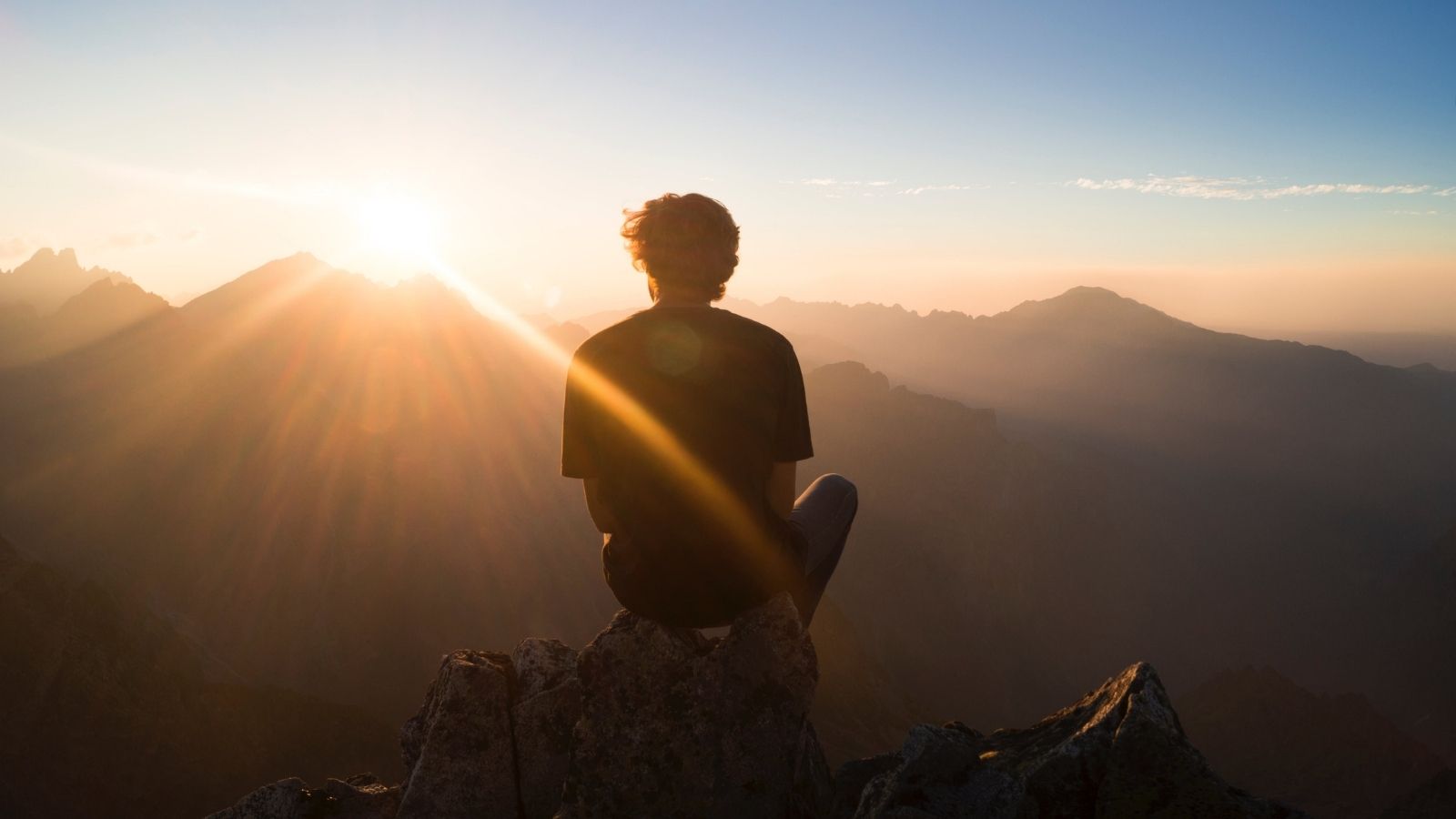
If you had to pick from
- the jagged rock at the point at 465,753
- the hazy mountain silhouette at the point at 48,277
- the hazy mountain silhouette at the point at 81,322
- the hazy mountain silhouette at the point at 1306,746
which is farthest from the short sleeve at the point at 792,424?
the hazy mountain silhouette at the point at 48,277

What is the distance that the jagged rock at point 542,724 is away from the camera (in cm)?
557

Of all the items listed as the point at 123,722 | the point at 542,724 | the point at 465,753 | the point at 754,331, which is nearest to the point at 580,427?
the point at 754,331

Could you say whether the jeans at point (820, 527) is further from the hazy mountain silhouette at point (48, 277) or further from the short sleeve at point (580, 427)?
the hazy mountain silhouette at point (48, 277)

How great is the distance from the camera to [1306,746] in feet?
220

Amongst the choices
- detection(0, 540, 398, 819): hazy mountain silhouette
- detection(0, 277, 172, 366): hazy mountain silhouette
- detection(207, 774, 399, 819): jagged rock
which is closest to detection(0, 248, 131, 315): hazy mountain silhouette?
detection(0, 277, 172, 366): hazy mountain silhouette

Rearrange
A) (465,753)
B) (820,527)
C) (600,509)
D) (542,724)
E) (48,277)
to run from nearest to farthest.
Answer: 1. (600,509)
2. (820,527)
3. (465,753)
4. (542,724)
5. (48,277)

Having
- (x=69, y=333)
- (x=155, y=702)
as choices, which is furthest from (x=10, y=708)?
(x=69, y=333)

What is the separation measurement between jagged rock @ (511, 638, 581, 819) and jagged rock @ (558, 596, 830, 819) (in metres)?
1.16

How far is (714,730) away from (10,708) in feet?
132

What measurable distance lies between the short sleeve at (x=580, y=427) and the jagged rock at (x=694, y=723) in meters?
1.14

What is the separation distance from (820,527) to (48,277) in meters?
235

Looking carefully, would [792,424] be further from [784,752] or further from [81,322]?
[81,322]

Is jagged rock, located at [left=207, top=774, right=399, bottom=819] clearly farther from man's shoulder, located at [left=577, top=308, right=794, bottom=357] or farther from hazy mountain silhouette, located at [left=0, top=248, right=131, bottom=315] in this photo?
hazy mountain silhouette, located at [left=0, top=248, right=131, bottom=315]

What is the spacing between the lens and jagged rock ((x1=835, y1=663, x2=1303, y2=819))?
387cm
